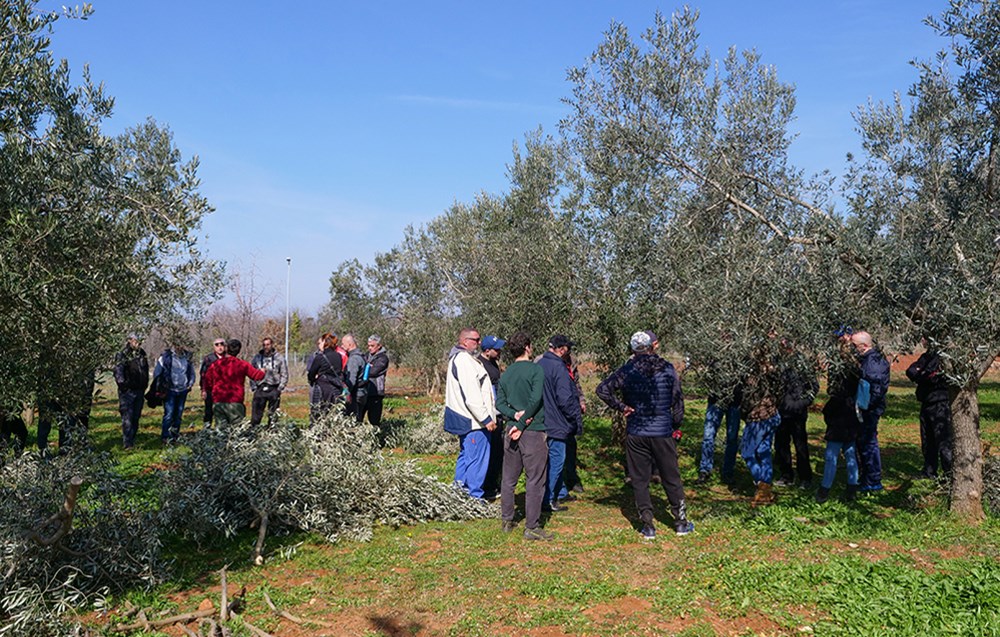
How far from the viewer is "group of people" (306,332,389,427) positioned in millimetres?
12742

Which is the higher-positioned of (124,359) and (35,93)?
A: (35,93)

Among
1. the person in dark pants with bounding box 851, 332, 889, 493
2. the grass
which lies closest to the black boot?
the grass

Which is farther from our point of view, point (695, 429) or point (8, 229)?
point (695, 429)

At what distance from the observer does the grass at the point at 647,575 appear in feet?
17.8

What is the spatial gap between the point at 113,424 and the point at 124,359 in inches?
465

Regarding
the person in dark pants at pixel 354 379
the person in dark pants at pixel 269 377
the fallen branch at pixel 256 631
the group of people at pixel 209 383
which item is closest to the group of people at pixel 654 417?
the fallen branch at pixel 256 631

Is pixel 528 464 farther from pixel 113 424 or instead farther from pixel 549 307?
pixel 113 424

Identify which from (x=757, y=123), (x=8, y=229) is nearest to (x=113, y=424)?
(x=8, y=229)

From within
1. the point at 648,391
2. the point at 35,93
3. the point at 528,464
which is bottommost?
the point at 528,464

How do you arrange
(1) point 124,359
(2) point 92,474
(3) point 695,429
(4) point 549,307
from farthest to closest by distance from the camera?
(3) point 695,429
(4) point 549,307
(1) point 124,359
(2) point 92,474

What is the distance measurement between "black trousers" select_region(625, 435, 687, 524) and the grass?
302 millimetres

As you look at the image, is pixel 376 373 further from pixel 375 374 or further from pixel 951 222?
pixel 951 222

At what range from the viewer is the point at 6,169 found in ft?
16.5

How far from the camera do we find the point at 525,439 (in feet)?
25.8
